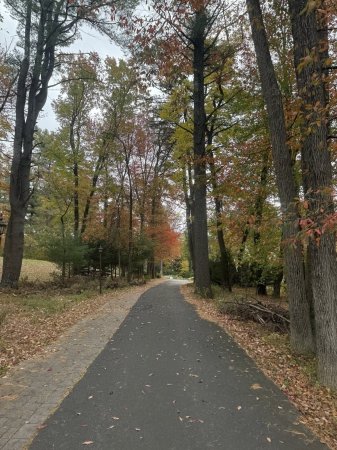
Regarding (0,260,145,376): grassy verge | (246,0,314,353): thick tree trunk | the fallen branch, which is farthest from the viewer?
the fallen branch

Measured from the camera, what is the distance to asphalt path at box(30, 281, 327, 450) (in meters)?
3.41

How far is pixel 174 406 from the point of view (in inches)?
163

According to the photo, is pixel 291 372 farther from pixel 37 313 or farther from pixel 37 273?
pixel 37 273

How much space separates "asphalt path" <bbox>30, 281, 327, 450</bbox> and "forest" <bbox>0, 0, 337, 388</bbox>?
4.56 feet

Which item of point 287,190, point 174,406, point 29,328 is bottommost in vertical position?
point 174,406

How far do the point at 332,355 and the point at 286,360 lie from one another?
1.18m

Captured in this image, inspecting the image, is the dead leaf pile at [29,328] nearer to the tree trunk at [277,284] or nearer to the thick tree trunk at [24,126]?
the thick tree trunk at [24,126]

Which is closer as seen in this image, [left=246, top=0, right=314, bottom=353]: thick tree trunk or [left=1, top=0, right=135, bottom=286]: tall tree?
[left=246, top=0, right=314, bottom=353]: thick tree trunk

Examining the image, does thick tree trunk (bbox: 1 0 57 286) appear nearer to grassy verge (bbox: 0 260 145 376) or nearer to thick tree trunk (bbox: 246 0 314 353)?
grassy verge (bbox: 0 260 145 376)

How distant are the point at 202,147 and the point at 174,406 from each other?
38.1 ft

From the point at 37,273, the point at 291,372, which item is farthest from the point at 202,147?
the point at 37,273

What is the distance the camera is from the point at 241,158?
12438 mm

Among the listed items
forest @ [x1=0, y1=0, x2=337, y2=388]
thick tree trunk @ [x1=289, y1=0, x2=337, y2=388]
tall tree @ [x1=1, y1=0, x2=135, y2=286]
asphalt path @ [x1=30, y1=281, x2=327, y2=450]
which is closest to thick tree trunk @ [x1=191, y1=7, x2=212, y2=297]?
forest @ [x1=0, y1=0, x2=337, y2=388]

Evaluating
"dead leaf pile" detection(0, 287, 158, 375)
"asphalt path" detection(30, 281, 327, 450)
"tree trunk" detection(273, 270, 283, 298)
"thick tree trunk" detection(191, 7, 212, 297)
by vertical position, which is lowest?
"asphalt path" detection(30, 281, 327, 450)
